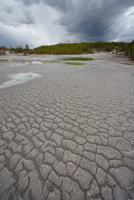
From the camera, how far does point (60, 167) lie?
184cm

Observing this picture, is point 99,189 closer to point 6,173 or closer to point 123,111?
point 6,173

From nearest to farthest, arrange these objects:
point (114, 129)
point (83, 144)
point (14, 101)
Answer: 1. point (83, 144)
2. point (114, 129)
3. point (14, 101)

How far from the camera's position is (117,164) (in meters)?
1.88

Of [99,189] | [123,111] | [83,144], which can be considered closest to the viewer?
[99,189]

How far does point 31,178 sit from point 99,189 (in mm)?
1257

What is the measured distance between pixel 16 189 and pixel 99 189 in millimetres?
1462

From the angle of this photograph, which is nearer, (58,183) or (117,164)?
(58,183)

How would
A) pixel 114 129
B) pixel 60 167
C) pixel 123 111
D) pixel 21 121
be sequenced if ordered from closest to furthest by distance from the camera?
1. pixel 60 167
2. pixel 114 129
3. pixel 21 121
4. pixel 123 111

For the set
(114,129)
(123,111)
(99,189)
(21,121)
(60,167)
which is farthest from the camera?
(123,111)

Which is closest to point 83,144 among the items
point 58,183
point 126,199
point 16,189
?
point 58,183

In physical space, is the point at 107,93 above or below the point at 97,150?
above

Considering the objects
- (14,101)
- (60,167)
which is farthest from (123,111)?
(14,101)

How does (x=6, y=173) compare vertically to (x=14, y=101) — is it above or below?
below

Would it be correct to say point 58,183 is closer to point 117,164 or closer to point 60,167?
point 60,167
